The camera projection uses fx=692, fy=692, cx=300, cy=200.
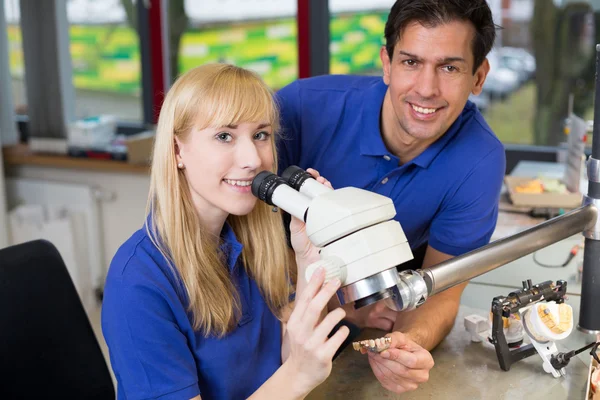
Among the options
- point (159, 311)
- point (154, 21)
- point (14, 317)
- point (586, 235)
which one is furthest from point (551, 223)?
point (154, 21)

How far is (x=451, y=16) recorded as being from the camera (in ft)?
5.08

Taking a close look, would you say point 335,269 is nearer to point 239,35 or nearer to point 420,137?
point 420,137

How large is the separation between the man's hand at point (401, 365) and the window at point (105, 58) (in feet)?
9.34

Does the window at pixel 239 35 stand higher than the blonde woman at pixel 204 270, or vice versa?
the window at pixel 239 35

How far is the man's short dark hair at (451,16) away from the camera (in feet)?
5.09

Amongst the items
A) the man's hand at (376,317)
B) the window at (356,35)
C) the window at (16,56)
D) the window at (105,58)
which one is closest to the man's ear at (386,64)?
the man's hand at (376,317)

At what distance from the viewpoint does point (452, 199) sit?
171cm

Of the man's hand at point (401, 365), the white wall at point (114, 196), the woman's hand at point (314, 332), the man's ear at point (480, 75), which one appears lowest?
the white wall at point (114, 196)

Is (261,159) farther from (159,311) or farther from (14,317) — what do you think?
(14,317)

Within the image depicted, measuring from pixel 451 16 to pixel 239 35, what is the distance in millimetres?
2195

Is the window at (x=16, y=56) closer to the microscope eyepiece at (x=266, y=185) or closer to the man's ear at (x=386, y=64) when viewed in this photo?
the man's ear at (x=386, y=64)

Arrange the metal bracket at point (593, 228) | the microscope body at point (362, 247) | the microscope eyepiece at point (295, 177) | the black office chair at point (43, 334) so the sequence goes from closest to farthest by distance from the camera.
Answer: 1. the microscope body at point (362, 247)
2. the microscope eyepiece at point (295, 177)
3. the metal bracket at point (593, 228)
4. the black office chair at point (43, 334)

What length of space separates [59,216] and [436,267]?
9.76ft

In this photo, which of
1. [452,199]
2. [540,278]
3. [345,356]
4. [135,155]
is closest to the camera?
[345,356]
